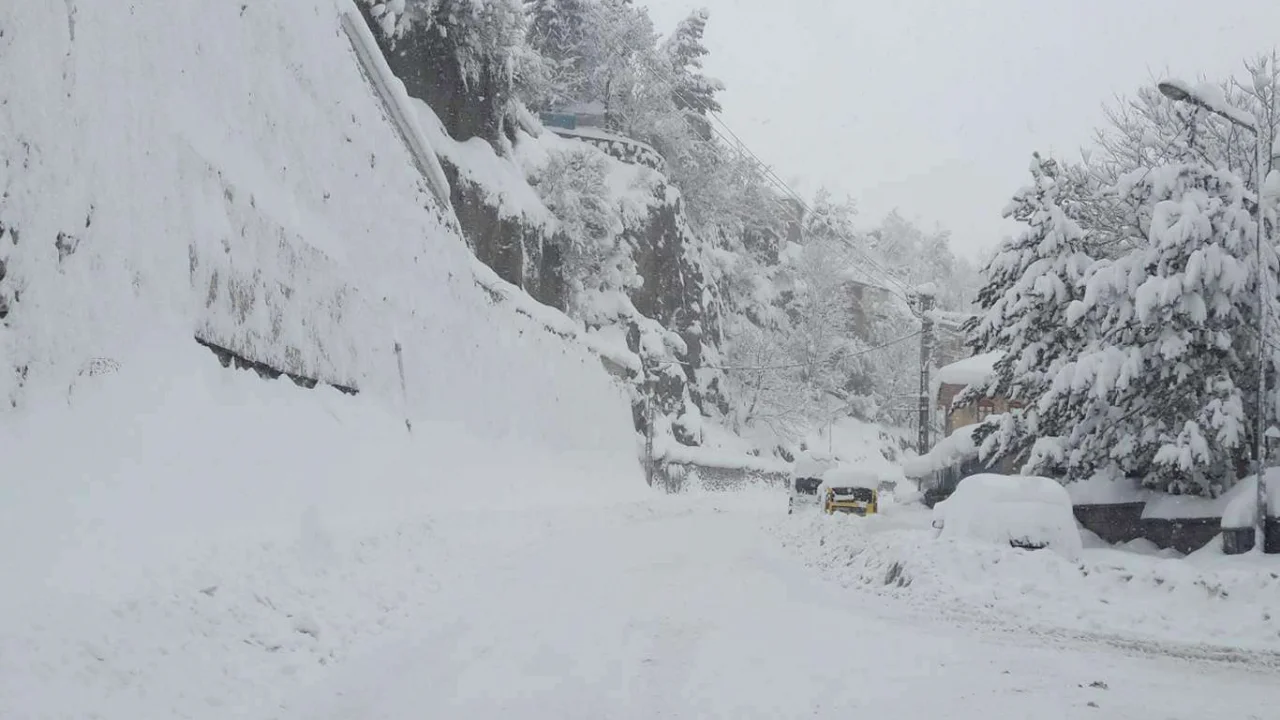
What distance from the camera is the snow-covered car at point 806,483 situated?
33184mm

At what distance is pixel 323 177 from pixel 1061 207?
15699mm

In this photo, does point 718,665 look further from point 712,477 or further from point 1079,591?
point 712,477

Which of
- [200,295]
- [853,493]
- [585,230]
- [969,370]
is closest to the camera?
[200,295]

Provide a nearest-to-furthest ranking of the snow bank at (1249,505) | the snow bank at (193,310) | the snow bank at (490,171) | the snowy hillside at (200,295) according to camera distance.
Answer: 1. the snow bank at (193,310)
2. the snowy hillside at (200,295)
3. the snow bank at (1249,505)
4. the snow bank at (490,171)

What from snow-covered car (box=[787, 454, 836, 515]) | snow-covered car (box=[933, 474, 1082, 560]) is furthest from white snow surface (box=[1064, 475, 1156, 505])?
snow-covered car (box=[787, 454, 836, 515])

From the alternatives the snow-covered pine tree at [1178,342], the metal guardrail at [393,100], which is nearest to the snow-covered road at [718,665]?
the snow-covered pine tree at [1178,342]

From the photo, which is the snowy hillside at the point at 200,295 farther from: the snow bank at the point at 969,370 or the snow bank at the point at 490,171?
the snow bank at the point at 969,370

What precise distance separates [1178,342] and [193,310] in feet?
52.5

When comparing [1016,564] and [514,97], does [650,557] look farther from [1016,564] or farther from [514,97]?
[514,97]

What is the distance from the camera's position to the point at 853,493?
2912cm

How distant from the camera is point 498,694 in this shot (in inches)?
275

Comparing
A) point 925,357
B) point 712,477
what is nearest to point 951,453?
point 925,357

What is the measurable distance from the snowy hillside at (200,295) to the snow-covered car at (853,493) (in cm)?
1024

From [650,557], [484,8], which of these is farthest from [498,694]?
[484,8]
